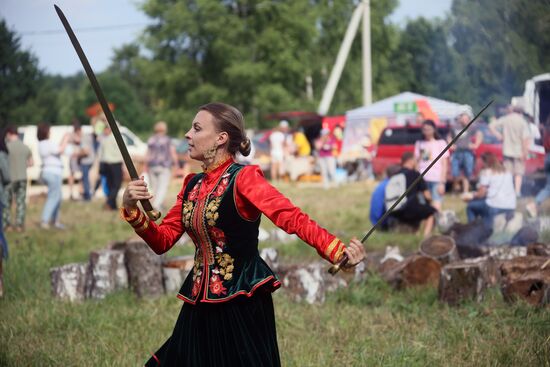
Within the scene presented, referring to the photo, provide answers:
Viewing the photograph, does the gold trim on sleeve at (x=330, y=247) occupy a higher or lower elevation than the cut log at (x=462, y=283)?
higher

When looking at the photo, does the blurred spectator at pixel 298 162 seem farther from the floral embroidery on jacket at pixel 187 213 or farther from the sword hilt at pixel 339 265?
the sword hilt at pixel 339 265

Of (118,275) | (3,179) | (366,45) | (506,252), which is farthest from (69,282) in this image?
(366,45)

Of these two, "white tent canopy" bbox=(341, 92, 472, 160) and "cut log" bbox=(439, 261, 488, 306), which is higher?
"white tent canopy" bbox=(341, 92, 472, 160)

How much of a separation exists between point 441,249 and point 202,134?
483 cm

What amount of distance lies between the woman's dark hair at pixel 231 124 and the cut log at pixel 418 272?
13.0ft

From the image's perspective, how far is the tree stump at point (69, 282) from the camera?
24.6 ft

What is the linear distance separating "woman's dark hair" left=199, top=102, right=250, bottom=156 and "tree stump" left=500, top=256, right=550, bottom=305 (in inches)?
127

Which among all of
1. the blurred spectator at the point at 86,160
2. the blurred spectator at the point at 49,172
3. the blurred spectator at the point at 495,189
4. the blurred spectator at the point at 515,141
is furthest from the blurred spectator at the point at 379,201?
the blurred spectator at the point at 86,160

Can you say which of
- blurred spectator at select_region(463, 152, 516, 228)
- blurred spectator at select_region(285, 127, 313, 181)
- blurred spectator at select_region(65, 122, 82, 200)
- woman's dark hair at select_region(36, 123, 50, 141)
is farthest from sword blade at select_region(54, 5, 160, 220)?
blurred spectator at select_region(285, 127, 313, 181)

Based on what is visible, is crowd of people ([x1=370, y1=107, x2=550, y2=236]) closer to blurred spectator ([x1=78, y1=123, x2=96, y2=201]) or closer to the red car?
the red car

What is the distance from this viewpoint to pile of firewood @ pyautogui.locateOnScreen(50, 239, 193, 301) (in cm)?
752

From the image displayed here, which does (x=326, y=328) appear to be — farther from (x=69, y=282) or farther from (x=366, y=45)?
(x=366, y=45)

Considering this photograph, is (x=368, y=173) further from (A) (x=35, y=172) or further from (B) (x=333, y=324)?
(B) (x=333, y=324)

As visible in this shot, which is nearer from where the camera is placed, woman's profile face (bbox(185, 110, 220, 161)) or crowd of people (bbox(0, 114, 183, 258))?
woman's profile face (bbox(185, 110, 220, 161))
